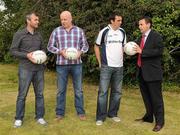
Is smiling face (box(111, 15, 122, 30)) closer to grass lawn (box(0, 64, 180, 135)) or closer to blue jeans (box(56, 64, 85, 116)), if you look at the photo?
blue jeans (box(56, 64, 85, 116))

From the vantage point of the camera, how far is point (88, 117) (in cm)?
846

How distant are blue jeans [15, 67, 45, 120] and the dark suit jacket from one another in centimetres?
186

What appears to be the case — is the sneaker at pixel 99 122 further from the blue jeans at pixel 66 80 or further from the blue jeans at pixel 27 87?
the blue jeans at pixel 27 87

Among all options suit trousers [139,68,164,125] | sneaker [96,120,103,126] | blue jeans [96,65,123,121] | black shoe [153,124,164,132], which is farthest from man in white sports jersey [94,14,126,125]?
black shoe [153,124,164,132]

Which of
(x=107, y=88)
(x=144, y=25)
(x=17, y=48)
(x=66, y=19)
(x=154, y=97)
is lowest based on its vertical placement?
(x=154, y=97)

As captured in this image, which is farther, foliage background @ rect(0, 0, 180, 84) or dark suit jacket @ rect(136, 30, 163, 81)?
foliage background @ rect(0, 0, 180, 84)

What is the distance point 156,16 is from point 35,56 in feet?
16.3

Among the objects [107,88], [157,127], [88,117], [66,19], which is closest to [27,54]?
[66,19]

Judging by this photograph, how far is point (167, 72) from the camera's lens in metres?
11.8

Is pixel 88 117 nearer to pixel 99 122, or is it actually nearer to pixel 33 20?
pixel 99 122

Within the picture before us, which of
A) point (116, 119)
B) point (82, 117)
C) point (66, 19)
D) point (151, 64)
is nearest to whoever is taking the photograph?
point (151, 64)

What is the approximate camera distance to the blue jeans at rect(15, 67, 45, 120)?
24.3 feet

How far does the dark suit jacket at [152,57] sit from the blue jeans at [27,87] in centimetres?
186

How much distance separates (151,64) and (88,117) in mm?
1841
